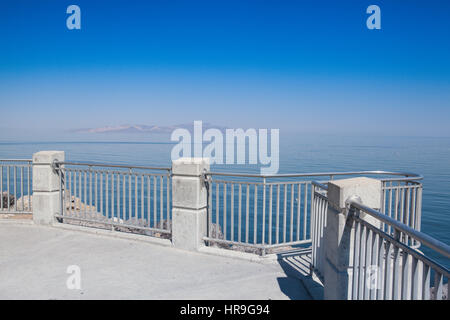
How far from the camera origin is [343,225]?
11.5 feet

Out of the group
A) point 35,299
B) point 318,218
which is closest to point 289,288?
point 318,218

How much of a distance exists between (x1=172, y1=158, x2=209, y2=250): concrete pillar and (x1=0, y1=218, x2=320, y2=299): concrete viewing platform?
0.27 m

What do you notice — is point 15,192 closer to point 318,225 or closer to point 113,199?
point 113,199

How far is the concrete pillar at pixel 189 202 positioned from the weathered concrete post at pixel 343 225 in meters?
3.17

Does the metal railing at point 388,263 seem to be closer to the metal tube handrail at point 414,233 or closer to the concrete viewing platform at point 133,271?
the metal tube handrail at point 414,233

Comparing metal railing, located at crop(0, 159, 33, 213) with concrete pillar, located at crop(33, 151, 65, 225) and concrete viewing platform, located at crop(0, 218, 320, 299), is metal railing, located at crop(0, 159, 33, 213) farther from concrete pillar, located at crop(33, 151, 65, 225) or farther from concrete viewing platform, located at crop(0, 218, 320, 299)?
concrete viewing platform, located at crop(0, 218, 320, 299)

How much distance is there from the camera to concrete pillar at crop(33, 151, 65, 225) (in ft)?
27.3

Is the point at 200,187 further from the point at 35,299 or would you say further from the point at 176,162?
the point at 35,299

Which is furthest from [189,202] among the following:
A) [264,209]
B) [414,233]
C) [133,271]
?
[414,233]

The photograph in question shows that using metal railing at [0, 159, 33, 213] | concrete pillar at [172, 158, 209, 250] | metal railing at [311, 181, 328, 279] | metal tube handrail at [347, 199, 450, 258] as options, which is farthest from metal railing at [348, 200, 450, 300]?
metal railing at [0, 159, 33, 213]

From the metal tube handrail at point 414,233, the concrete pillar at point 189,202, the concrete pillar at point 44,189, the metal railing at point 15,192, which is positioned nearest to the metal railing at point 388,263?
the metal tube handrail at point 414,233

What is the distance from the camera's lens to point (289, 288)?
4898 mm

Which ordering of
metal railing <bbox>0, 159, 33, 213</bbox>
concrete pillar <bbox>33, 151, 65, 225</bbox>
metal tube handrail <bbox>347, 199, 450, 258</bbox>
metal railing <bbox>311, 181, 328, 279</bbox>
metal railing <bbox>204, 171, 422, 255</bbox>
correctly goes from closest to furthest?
metal tube handrail <bbox>347, 199, 450, 258</bbox> → metal railing <bbox>311, 181, 328, 279</bbox> → metal railing <bbox>204, 171, 422, 255</bbox> → metal railing <bbox>0, 159, 33, 213</bbox> → concrete pillar <bbox>33, 151, 65, 225</bbox>

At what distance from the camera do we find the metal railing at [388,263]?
2.16 metres
